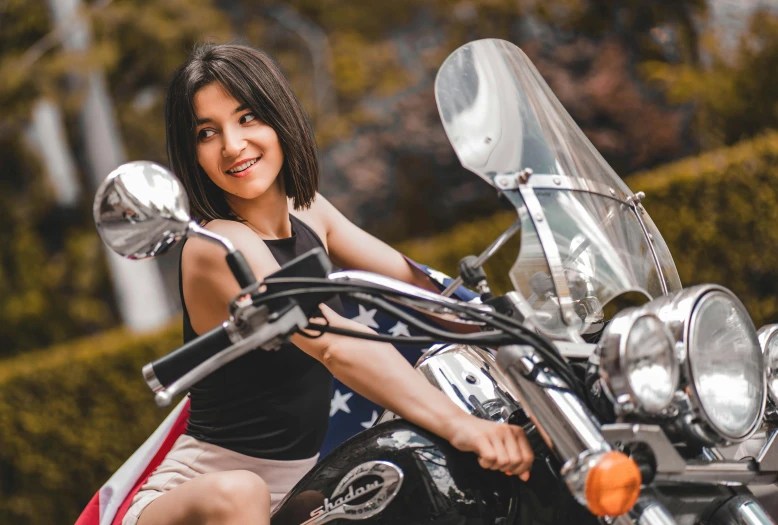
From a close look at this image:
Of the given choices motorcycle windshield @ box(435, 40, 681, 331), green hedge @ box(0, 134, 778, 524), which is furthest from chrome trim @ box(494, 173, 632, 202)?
green hedge @ box(0, 134, 778, 524)

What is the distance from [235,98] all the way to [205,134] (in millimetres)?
111

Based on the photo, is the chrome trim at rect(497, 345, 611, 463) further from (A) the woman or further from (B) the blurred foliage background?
(B) the blurred foliage background

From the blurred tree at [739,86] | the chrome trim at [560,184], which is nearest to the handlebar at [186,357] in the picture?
the chrome trim at [560,184]

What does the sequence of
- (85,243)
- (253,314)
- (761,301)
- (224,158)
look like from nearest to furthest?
(253,314) < (224,158) < (761,301) < (85,243)

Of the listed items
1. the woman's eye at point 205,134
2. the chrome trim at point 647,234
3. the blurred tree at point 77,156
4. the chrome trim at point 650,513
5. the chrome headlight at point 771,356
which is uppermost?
the blurred tree at point 77,156

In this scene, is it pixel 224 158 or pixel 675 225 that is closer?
pixel 224 158

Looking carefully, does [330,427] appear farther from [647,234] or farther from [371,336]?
[647,234]

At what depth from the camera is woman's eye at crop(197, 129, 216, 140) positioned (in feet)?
6.38

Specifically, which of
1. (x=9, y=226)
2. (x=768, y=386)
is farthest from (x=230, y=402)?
(x=9, y=226)

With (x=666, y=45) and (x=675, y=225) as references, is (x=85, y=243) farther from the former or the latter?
(x=675, y=225)

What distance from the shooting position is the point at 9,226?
1209cm

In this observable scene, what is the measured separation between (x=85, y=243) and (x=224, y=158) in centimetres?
1017

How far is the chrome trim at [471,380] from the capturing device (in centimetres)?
164

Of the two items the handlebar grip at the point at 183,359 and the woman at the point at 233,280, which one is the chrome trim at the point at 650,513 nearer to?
the woman at the point at 233,280
